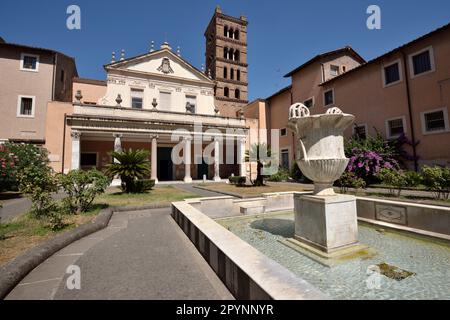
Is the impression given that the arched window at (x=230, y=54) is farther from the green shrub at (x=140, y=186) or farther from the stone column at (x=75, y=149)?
the green shrub at (x=140, y=186)

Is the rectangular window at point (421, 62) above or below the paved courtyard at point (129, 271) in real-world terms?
above

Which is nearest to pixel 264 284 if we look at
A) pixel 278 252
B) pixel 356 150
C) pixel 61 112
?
pixel 278 252

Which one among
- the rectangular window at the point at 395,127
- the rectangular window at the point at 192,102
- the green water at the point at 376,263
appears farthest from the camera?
the rectangular window at the point at 192,102

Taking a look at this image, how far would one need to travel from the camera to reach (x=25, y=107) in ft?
62.6

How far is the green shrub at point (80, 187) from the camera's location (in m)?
6.39

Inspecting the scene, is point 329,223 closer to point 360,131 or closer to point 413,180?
point 413,180

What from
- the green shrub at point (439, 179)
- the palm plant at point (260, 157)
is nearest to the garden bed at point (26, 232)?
the green shrub at point (439, 179)

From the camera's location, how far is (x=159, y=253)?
3.81 m

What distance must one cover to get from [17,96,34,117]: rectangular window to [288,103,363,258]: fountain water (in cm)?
2410

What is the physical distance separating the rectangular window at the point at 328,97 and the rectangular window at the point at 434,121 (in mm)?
7318

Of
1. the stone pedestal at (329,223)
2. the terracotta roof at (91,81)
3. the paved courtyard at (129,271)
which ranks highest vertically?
the terracotta roof at (91,81)

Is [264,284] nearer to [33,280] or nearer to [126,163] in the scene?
[33,280]

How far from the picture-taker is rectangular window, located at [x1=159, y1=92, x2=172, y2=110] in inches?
908

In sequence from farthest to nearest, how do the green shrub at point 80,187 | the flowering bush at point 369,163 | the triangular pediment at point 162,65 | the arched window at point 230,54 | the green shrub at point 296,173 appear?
the arched window at point 230,54 → the triangular pediment at point 162,65 → the green shrub at point 296,173 → the flowering bush at point 369,163 → the green shrub at point 80,187
